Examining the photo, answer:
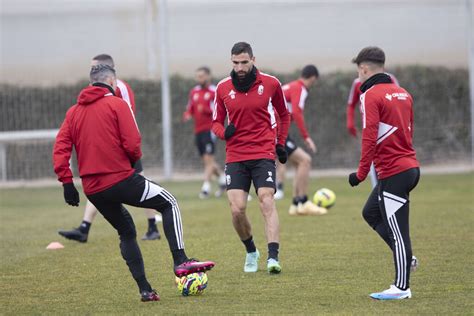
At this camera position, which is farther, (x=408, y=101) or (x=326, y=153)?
(x=326, y=153)

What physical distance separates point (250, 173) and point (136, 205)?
5.94ft

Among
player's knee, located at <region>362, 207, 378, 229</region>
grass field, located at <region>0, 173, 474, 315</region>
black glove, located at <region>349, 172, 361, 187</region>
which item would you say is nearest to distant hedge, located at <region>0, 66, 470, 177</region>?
grass field, located at <region>0, 173, 474, 315</region>

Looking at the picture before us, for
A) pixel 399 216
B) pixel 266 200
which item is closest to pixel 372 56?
pixel 399 216

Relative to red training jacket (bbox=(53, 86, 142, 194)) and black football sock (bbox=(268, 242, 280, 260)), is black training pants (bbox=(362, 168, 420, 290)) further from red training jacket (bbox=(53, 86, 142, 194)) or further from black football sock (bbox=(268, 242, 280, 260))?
red training jacket (bbox=(53, 86, 142, 194))

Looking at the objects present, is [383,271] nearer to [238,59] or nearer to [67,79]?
[238,59]

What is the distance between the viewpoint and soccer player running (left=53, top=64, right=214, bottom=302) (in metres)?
7.26

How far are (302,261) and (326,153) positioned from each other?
43.0 feet

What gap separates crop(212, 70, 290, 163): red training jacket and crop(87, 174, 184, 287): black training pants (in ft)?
4.84

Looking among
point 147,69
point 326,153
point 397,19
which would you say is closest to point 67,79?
point 147,69

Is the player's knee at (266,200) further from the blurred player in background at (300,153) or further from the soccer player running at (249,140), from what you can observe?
the blurred player in background at (300,153)

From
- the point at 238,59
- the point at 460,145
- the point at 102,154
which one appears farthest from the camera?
the point at 460,145

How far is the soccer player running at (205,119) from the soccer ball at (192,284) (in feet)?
34.3

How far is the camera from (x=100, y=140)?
7.24 meters

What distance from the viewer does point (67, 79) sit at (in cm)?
2297
